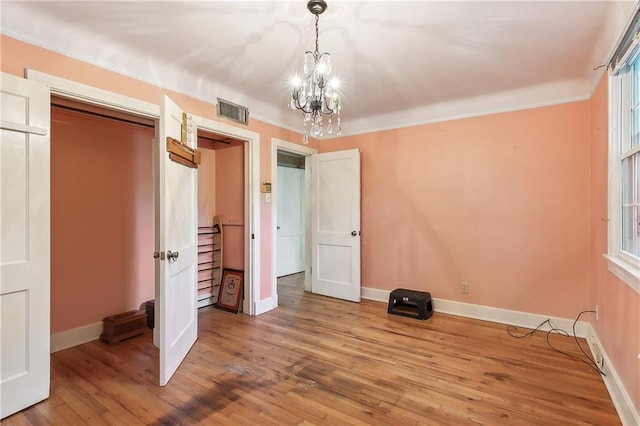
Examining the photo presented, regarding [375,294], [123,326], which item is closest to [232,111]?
[123,326]

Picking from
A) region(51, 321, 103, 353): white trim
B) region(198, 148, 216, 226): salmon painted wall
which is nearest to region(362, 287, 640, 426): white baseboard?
region(198, 148, 216, 226): salmon painted wall

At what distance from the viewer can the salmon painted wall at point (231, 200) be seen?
13.1 ft

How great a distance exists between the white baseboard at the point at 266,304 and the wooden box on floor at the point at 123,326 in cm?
120

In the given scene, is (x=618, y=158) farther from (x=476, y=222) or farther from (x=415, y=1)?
(x=415, y=1)

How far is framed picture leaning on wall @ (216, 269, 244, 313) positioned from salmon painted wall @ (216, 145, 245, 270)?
0.37 ft

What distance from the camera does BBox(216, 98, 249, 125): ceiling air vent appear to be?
3.24 metres

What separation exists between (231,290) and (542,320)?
11.6 feet

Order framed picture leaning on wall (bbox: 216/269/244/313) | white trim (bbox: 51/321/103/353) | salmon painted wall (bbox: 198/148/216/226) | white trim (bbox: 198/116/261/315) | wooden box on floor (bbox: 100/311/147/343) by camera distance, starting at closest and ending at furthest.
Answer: white trim (bbox: 51/321/103/353) < wooden box on floor (bbox: 100/311/147/343) < white trim (bbox: 198/116/261/315) < framed picture leaning on wall (bbox: 216/269/244/313) < salmon painted wall (bbox: 198/148/216/226)

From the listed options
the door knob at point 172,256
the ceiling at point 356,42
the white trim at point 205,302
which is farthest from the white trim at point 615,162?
the white trim at point 205,302

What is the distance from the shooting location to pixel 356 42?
2309 mm

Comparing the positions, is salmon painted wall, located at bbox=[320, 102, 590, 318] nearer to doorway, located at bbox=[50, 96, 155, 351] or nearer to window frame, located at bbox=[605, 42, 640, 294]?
window frame, located at bbox=[605, 42, 640, 294]

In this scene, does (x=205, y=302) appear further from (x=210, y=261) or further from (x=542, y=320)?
(x=542, y=320)

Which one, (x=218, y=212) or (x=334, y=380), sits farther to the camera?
(x=218, y=212)

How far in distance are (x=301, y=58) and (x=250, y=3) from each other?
0.73m
